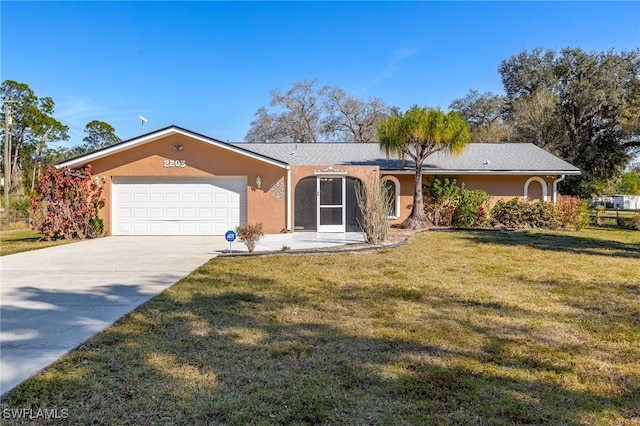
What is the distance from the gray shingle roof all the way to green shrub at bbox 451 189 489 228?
1.09 metres

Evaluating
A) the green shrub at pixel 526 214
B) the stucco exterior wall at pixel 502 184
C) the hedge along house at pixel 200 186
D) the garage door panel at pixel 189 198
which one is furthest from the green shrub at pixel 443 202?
the garage door panel at pixel 189 198

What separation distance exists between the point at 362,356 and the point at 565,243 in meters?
11.4

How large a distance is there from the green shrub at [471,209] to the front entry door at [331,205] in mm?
5661

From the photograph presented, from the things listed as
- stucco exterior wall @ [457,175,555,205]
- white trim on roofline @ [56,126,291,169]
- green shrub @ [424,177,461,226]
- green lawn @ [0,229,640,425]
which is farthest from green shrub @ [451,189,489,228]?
green lawn @ [0,229,640,425]

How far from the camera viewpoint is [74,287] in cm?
668

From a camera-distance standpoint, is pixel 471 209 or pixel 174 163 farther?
pixel 471 209

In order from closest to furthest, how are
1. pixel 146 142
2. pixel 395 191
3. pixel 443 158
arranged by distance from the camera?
pixel 146 142, pixel 395 191, pixel 443 158

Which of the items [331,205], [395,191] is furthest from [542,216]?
[331,205]

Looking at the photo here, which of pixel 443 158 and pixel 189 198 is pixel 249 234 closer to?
pixel 189 198

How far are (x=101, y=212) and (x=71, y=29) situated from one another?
340 inches

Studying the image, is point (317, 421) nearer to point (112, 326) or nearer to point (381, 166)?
point (112, 326)

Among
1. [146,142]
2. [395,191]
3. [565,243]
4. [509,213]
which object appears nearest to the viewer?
[565,243]

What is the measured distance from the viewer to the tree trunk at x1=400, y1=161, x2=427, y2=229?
56.1 feet

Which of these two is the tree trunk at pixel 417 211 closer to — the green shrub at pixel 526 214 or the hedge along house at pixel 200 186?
the hedge along house at pixel 200 186
